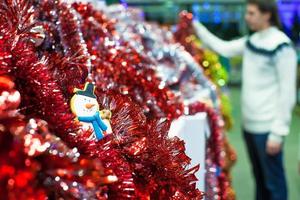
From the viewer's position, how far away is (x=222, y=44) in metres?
3.17

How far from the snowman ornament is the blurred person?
6.80ft

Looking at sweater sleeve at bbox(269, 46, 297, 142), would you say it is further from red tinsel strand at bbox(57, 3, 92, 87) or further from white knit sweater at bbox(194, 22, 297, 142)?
red tinsel strand at bbox(57, 3, 92, 87)

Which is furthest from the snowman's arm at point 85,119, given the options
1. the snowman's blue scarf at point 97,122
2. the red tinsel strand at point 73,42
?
the red tinsel strand at point 73,42

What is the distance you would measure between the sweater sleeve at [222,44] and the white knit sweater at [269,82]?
3.0 inches

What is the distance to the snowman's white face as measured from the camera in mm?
665

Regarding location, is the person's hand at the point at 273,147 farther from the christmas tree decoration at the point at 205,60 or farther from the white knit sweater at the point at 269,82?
the christmas tree decoration at the point at 205,60

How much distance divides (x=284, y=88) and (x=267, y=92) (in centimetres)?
15

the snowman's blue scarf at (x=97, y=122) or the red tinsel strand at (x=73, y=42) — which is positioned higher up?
the red tinsel strand at (x=73, y=42)

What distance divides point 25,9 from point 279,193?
2468 millimetres

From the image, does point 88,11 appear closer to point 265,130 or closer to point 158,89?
point 158,89

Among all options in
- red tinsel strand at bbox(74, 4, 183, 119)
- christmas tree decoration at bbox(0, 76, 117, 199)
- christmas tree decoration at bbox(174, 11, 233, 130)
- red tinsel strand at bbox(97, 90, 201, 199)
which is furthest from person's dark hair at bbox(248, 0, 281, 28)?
christmas tree decoration at bbox(0, 76, 117, 199)

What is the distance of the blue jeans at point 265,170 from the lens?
9.27 ft

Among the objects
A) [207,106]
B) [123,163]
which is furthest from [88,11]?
[123,163]

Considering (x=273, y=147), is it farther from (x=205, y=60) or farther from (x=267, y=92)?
(x=205, y=60)
